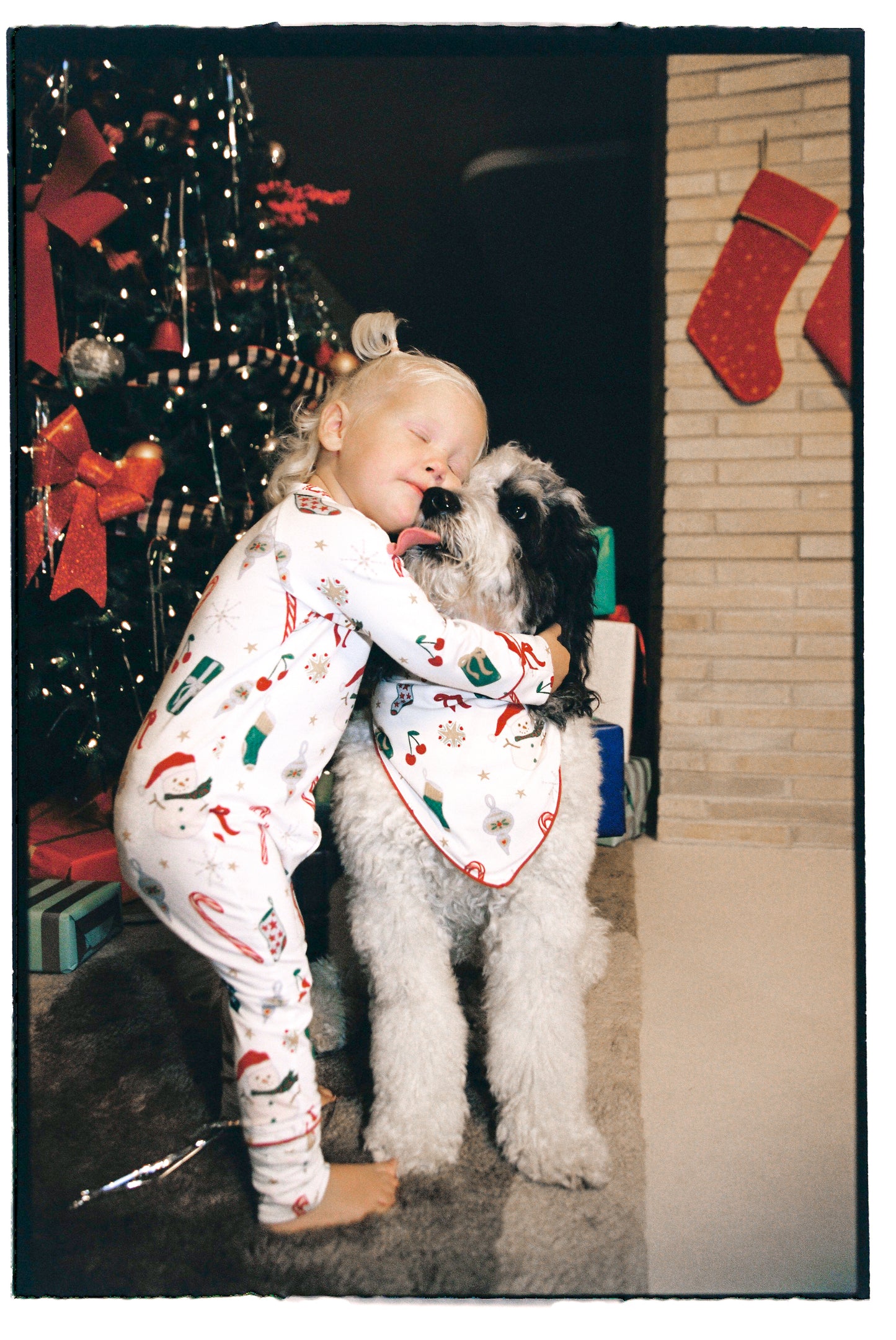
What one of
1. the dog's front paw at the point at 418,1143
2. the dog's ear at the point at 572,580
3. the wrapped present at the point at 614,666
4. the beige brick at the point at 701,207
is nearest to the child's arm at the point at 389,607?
the dog's ear at the point at 572,580

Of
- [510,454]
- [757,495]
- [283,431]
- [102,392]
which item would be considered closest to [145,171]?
[102,392]

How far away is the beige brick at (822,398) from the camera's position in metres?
2.27

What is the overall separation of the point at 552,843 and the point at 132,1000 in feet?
3.41

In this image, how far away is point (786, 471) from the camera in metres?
2.44

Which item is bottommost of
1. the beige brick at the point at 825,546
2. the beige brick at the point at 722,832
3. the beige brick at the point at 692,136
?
the beige brick at the point at 722,832

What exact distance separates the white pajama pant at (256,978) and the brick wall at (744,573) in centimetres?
193

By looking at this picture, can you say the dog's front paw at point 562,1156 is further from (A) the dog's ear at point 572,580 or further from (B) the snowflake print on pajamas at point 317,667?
(B) the snowflake print on pajamas at point 317,667

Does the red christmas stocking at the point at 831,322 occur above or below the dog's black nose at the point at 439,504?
above

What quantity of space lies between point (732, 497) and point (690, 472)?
0.54ft

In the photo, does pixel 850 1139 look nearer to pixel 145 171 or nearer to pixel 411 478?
pixel 411 478

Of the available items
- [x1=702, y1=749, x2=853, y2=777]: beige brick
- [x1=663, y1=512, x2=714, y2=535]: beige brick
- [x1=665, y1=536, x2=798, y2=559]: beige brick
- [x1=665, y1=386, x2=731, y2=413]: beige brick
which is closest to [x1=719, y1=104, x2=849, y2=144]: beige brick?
[x1=665, y1=386, x2=731, y2=413]: beige brick

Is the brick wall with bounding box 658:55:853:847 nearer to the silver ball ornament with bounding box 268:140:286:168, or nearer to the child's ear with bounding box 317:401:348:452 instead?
the silver ball ornament with bounding box 268:140:286:168

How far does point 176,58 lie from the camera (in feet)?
4.23

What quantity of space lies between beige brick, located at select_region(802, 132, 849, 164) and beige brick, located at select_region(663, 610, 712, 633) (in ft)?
4.46
